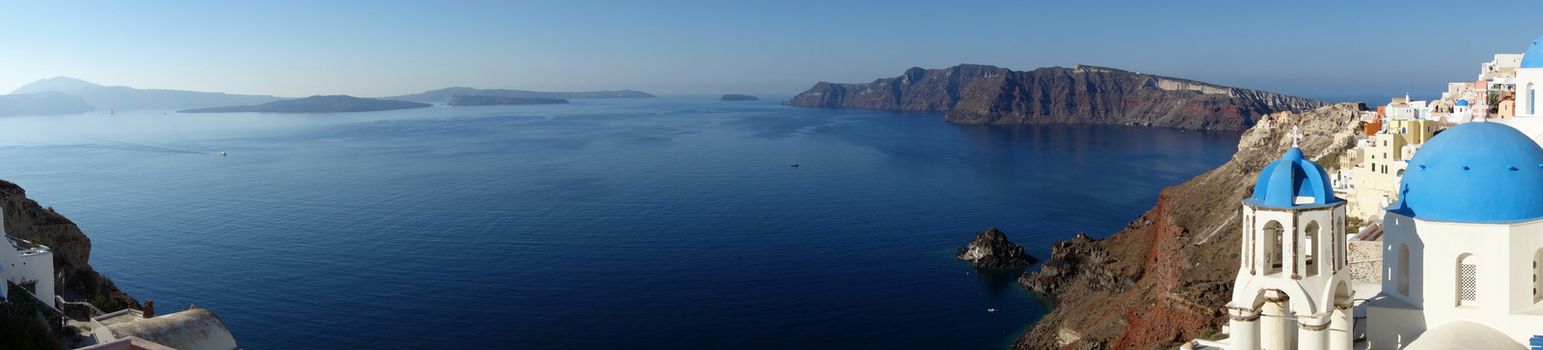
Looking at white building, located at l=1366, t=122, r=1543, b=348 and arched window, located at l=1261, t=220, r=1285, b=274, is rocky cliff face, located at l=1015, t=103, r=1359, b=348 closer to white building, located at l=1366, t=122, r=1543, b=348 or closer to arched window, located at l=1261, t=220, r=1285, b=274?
white building, located at l=1366, t=122, r=1543, b=348

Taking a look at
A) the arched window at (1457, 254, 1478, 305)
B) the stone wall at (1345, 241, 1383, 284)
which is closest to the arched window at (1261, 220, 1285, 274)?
the arched window at (1457, 254, 1478, 305)

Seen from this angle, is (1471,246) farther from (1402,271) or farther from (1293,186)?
(1293,186)

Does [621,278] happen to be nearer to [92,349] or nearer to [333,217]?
[333,217]

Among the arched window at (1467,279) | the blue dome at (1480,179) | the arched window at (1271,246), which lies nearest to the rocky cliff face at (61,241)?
the arched window at (1271,246)

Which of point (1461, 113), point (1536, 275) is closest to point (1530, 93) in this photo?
point (1536, 275)

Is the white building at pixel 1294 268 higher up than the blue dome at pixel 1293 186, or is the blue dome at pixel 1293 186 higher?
the blue dome at pixel 1293 186

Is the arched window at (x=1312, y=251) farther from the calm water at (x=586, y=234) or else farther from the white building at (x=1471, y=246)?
the calm water at (x=586, y=234)

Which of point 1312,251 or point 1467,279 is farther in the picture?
point 1467,279

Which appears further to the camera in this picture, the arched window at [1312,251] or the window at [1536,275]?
the window at [1536,275]
